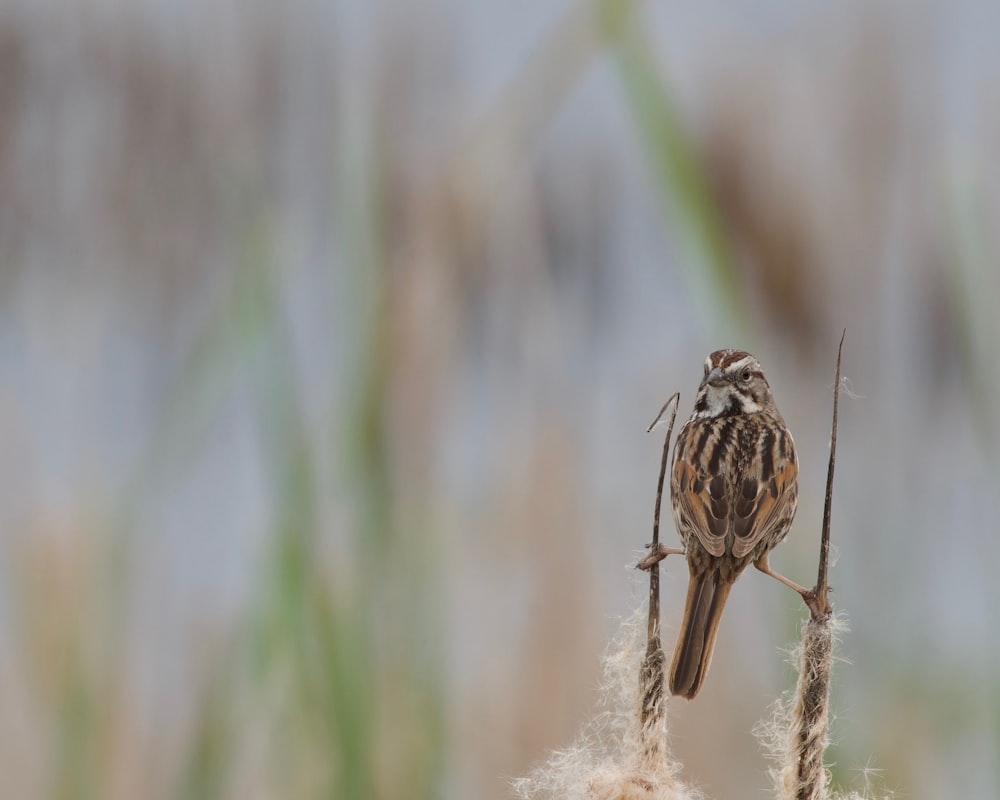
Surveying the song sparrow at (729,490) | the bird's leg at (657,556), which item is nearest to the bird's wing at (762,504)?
the song sparrow at (729,490)

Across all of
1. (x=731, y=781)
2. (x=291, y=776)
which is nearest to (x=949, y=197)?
(x=731, y=781)

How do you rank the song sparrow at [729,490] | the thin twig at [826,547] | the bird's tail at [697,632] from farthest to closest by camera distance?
the song sparrow at [729,490] → the bird's tail at [697,632] → the thin twig at [826,547]

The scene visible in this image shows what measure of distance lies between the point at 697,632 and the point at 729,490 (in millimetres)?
165

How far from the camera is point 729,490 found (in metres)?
1.24

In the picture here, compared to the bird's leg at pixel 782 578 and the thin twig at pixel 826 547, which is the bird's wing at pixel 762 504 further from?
the thin twig at pixel 826 547

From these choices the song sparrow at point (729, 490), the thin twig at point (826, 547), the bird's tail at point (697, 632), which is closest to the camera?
the thin twig at point (826, 547)

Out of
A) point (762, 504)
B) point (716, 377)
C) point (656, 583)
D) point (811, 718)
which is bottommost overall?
point (811, 718)

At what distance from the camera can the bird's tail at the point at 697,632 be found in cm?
107

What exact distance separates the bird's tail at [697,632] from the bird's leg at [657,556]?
0.07 m

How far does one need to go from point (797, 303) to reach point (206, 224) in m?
1.57

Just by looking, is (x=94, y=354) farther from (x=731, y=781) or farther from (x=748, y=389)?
(x=748, y=389)

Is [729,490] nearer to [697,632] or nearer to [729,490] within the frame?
[729,490]

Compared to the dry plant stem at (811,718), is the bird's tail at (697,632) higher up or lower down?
higher up

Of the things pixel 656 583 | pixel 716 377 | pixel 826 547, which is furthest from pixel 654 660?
pixel 716 377
